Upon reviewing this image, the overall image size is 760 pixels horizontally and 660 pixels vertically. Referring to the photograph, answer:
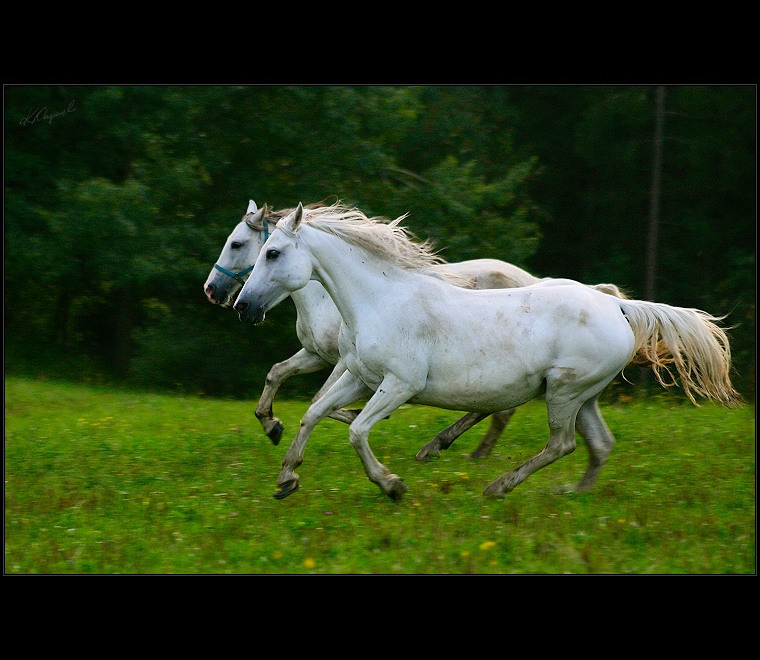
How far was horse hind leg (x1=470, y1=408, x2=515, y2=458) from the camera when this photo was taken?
8.55 m

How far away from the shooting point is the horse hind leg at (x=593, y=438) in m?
6.86

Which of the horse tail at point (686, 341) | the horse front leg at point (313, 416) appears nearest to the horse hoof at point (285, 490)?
the horse front leg at point (313, 416)

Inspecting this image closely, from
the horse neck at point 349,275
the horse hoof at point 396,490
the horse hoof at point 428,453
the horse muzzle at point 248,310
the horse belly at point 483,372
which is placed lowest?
the horse hoof at point 428,453

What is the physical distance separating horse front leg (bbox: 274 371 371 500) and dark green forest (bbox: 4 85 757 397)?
8237 millimetres

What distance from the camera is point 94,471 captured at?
8.13 meters

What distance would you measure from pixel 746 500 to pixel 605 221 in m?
14.5

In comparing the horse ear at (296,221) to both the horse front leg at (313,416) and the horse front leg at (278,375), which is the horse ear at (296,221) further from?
the horse front leg at (278,375)

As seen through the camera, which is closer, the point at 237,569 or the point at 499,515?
the point at 237,569

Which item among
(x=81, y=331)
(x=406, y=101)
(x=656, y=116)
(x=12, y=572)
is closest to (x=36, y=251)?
(x=81, y=331)

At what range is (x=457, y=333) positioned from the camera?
6.32m

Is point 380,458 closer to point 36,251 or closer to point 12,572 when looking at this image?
point 12,572

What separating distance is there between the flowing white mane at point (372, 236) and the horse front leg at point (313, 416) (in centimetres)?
103

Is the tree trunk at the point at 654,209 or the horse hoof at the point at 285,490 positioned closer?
the horse hoof at the point at 285,490

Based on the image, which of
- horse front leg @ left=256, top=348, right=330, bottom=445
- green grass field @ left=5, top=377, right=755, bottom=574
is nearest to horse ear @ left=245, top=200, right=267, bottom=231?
horse front leg @ left=256, top=348, right=330, bottom=445
